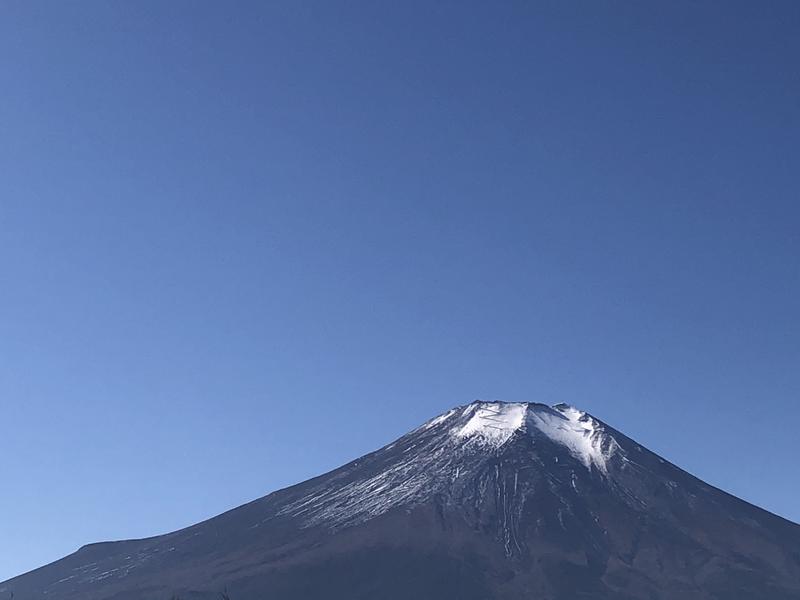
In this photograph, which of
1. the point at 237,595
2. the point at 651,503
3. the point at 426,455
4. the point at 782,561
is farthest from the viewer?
the point at 426,455

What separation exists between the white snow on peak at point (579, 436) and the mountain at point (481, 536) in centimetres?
35

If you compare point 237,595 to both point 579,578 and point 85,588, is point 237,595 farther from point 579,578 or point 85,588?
point 579,578

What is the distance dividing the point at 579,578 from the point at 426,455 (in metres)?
43.1

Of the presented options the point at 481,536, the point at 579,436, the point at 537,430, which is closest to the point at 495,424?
the point at 537,430

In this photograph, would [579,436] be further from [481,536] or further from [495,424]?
[481,536]

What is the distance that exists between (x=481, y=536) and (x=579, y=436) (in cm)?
3935

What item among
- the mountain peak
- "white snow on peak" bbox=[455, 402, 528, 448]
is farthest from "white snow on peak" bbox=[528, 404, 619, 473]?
"white snow on peak" bbox=[455, 402, 528, 448]

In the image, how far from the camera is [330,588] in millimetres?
149250

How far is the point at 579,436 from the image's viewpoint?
195 meters

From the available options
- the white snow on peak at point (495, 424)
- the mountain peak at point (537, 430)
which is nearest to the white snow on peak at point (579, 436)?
the mountain peak at point (537, 430)

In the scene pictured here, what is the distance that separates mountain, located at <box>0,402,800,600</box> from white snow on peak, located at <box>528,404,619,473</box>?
1.14 feet

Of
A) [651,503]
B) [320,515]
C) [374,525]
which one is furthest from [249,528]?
[651,503]

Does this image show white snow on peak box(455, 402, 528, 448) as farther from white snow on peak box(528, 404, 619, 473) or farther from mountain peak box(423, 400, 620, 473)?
white snow on peak box(528, 404, 619, 473)

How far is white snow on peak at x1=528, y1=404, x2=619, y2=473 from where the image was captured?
187 m
